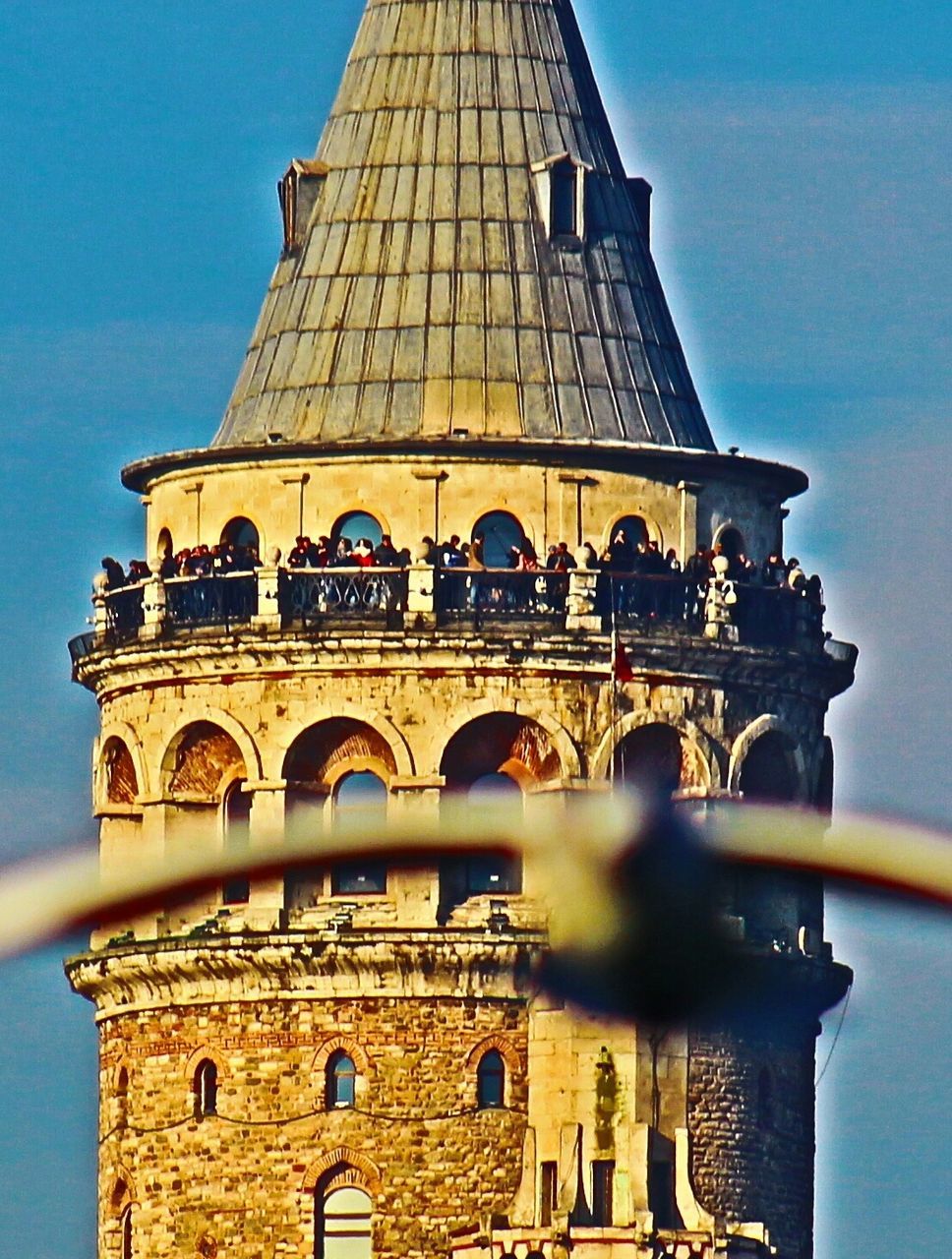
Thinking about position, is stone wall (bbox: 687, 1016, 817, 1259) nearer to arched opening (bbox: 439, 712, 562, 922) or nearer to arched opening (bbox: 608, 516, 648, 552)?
arched opening (bbox: 439, 712, 562, 922)

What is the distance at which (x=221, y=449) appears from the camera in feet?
433

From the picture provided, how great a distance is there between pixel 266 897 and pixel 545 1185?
294 inches

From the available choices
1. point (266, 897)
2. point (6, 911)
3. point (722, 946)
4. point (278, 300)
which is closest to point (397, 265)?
point (278, 300)

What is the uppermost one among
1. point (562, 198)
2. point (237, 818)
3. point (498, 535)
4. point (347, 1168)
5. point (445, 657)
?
point (562, 198)

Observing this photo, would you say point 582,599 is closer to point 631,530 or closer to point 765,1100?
point 631,530

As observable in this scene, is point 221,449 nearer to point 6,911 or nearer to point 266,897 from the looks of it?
point 266,897

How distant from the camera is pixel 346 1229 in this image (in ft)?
424

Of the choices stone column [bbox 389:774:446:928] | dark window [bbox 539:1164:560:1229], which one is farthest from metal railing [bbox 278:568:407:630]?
dark window [bbox 539:1164:560:1229]

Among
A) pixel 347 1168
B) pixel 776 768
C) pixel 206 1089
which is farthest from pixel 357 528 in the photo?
pixel 347 1168

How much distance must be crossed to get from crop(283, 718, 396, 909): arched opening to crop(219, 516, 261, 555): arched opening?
384 centimetres

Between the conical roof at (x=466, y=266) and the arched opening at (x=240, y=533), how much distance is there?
1.43 metres

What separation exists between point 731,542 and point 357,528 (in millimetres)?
7041

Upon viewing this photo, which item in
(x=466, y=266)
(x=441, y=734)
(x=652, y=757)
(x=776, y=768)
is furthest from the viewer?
(x=466, y=266)

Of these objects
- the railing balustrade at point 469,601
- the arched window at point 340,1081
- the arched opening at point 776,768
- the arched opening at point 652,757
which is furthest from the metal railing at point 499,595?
the arched window at point 340,1081
